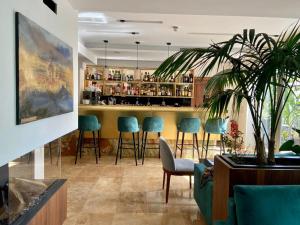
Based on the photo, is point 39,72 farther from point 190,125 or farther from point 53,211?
point 190,125

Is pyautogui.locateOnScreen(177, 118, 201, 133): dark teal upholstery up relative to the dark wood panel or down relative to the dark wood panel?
up

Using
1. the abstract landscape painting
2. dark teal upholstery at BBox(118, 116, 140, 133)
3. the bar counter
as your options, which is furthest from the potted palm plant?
the bar counter

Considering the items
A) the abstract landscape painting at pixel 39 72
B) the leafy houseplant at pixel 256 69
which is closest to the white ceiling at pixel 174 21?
the abstract landscape painting at pixel 39 72

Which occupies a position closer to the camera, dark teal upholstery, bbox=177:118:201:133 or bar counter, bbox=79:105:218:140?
dark teal upholstery, bbox=177:118:201:133

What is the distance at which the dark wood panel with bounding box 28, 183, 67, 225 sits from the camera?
198 cm

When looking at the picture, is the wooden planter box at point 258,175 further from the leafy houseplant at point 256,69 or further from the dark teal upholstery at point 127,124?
the dark teal upholstery at point 127,124

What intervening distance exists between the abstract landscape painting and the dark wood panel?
0.69 metres

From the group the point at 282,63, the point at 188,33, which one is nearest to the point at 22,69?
the point at 282,63

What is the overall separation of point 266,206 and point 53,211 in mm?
1697

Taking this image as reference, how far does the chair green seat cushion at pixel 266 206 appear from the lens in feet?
5.75

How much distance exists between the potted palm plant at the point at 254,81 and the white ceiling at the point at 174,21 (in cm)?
116

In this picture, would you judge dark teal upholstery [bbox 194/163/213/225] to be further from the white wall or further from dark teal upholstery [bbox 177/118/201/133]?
dark teal upholstery [bbox 177/118/201/133]

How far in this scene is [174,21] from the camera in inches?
191

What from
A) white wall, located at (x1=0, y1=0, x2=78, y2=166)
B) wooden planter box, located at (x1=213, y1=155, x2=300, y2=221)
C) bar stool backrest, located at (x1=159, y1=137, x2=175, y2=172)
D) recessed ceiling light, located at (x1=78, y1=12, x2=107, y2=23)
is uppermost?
recessed ceiling light, located at (x1=78, y1=12, x2=107, y2=23)
